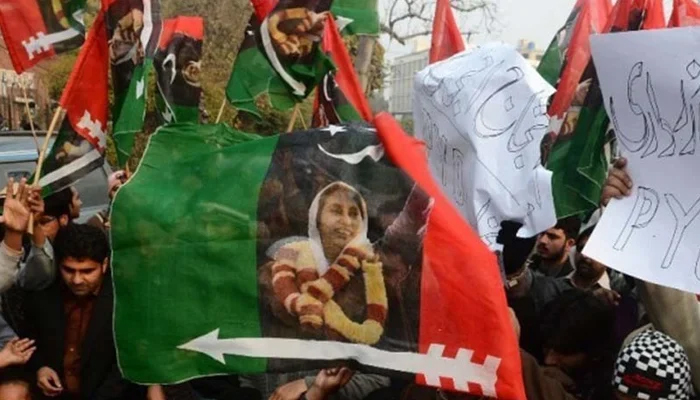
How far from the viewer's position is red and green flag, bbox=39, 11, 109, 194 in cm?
362

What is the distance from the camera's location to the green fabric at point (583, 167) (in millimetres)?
3525

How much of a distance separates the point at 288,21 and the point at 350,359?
2.13m

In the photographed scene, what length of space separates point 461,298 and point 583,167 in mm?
1576

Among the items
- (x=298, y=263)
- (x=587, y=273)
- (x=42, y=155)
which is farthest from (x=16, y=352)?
(x=587, y=273)

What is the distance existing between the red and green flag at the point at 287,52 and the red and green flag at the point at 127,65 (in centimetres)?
58

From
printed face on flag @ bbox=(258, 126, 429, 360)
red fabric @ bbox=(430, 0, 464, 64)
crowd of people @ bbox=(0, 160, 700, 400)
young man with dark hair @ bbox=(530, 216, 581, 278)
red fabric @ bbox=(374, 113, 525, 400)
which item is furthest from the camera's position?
red fabric @ bbox=(430, 0, 464, 64)

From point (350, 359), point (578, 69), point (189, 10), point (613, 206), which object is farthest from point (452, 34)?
point (189, 10)

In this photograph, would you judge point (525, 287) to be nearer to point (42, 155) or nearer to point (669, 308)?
point (669, 308)

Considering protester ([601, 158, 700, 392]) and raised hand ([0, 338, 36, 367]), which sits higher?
protester ([601, 158, 700, 392])

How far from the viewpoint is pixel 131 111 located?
369 cm

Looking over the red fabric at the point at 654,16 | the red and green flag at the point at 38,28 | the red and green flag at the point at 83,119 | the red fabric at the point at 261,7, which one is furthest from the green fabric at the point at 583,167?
the red and green flag at the point at 38,28

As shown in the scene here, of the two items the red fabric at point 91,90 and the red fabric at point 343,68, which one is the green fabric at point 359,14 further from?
the red fabric at point 91,90

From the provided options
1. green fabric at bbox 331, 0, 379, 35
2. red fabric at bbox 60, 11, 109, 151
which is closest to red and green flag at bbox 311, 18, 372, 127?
green fabric at bbox 331, 0, 379, 35

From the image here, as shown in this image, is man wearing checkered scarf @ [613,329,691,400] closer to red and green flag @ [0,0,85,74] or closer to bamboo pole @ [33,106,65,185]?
bamboo pole @ [33,106,65,185]
